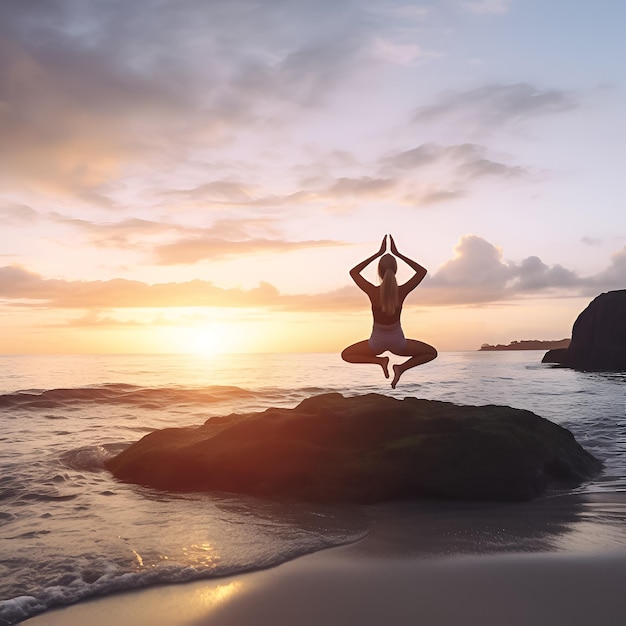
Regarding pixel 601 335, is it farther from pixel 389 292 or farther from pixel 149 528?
pixel 149 528

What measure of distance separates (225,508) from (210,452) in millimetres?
2344

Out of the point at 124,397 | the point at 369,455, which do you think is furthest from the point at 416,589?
the point at 124,397

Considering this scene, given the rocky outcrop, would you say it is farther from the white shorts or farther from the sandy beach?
the white shorts

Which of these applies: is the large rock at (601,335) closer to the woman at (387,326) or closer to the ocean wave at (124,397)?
the ocean wave at (124,397)

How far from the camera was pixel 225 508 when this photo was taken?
10445 mm

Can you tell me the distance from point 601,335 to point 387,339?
91.5 metres

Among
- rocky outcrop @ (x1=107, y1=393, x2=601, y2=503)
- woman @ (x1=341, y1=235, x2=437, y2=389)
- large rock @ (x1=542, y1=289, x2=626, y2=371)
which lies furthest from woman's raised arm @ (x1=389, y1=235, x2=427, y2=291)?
large rock @ (x1=542, y1=289, x2=626, y2=371)

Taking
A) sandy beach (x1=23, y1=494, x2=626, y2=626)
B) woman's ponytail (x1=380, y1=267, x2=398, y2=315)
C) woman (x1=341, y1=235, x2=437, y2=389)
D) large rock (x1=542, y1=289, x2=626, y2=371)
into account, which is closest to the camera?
sandy beach (x1=23, y1=494, x2=626, y2=626)

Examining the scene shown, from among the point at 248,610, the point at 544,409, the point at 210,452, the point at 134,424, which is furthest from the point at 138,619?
Answer: the point at 544,409

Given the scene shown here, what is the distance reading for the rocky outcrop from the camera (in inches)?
437

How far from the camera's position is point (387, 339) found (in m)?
9.50

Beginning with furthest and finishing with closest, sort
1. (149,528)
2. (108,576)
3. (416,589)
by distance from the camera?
(149,528) → (108,576) → (416,589)

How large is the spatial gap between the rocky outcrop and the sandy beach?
2292 mm

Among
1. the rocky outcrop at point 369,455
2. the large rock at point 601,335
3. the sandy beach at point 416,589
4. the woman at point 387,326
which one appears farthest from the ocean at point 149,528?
the large rock at point 601,335
